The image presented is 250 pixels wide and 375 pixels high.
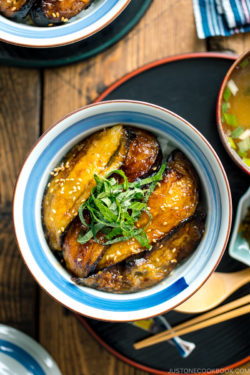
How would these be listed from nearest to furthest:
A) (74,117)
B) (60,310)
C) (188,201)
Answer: (74,117) → (188,201) → (60,310)

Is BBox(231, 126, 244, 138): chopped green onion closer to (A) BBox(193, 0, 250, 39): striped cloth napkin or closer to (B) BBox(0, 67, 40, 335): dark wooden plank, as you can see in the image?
(A) BBox(193, 0, 250, 39): striped cloth napkin

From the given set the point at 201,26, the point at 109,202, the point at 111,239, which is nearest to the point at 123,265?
the point at 111,239

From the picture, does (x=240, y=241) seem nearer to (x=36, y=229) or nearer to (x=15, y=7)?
(x=36, y=229)

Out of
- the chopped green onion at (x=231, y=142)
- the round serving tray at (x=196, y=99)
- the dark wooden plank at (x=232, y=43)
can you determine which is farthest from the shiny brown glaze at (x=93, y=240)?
the dark wooden plank at (x=232, y=43)

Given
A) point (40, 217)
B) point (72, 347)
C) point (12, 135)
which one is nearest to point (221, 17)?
point (12, 135)

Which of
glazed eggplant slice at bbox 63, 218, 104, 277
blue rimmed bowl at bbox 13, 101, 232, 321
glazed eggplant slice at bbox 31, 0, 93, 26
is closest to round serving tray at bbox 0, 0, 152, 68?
glazed eggplant slice at bbox 31, 0, 93, 26

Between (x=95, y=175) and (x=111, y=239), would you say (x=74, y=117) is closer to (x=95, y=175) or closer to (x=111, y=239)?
(x=95, y=175)

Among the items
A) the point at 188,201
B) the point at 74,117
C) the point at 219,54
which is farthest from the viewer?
the point at 219,54
